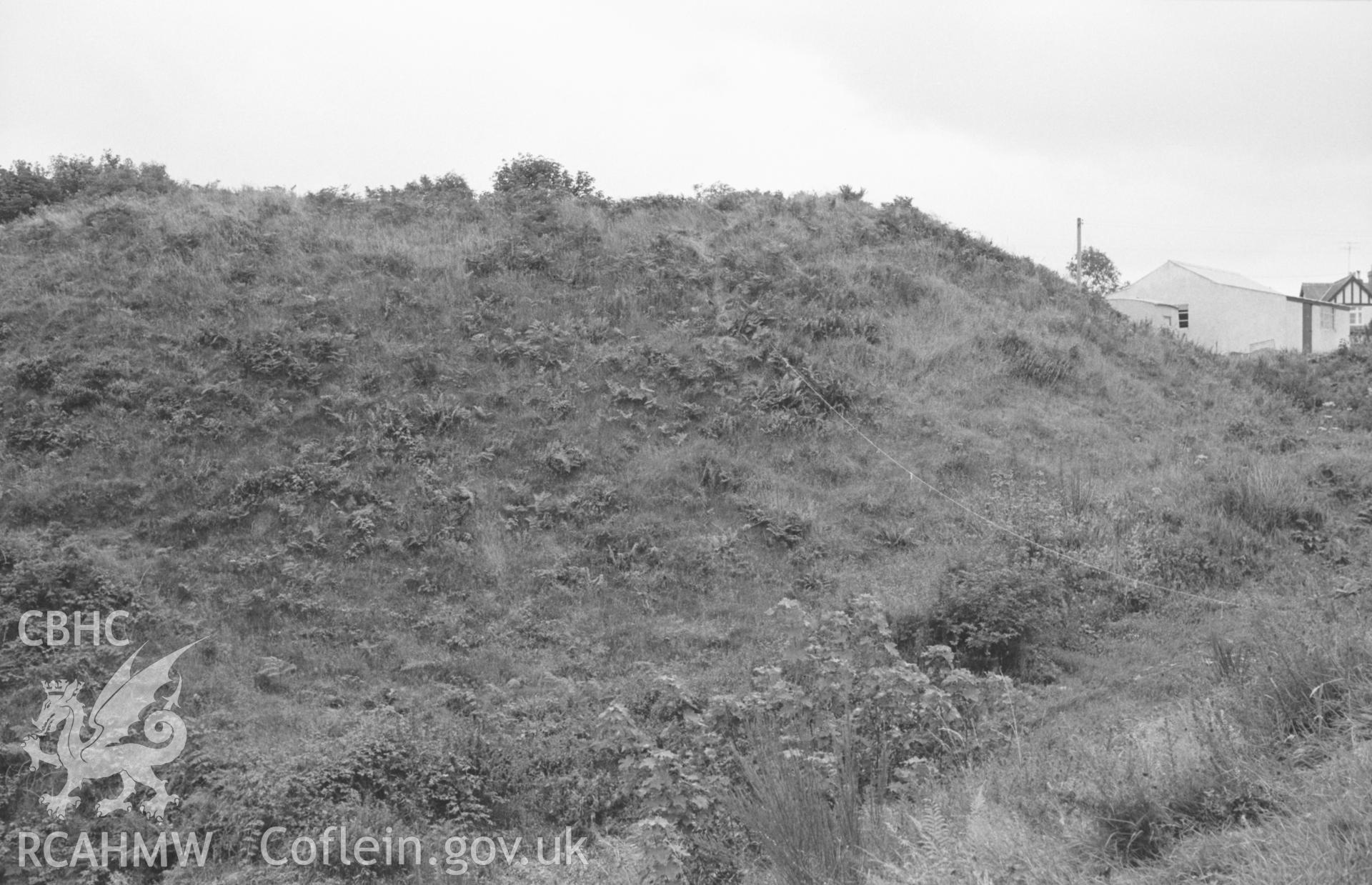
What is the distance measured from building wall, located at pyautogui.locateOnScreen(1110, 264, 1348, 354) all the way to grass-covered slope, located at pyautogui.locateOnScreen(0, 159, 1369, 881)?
16.3 m

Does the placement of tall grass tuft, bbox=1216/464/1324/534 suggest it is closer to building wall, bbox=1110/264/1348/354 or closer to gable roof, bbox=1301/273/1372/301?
building wall, bbox=1110/264/1348/354

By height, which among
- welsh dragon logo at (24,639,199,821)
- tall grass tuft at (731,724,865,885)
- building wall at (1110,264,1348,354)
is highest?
building wall at (1110,264,1348,354)

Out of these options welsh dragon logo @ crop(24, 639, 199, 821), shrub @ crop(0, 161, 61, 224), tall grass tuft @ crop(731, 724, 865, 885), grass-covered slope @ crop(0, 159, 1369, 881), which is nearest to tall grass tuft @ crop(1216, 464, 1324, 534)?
grass-covered slope @ crop(0, 159, 1369, 881)

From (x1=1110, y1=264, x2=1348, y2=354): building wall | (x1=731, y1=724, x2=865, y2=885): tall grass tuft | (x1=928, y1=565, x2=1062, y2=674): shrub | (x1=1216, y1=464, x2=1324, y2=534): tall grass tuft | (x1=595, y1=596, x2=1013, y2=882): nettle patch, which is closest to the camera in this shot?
(x1=731, y1=724, x2=865, y2=885): tall grass tuft

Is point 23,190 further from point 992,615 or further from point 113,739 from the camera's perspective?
point 992,615

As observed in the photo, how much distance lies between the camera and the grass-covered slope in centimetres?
577

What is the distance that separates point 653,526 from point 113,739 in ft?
20.5

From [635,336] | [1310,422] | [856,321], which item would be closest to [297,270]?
[635,336]

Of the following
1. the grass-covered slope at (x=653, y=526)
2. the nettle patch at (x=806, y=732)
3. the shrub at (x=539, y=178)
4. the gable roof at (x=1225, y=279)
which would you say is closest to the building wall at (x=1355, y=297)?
the gable roof at (x=1225, y=279)

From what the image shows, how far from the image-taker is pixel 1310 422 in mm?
18531

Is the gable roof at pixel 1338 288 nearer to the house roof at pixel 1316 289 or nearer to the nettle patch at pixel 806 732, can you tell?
the house roof at pixel 1316 289

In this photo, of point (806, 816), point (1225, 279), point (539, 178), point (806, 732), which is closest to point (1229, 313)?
point (1225, 279)

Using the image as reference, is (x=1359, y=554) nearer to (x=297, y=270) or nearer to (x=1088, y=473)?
(x=1088, y=473)

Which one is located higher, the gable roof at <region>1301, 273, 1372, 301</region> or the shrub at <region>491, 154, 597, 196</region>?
the gable roof at <region>1301, 273, 1372, 301</region>
